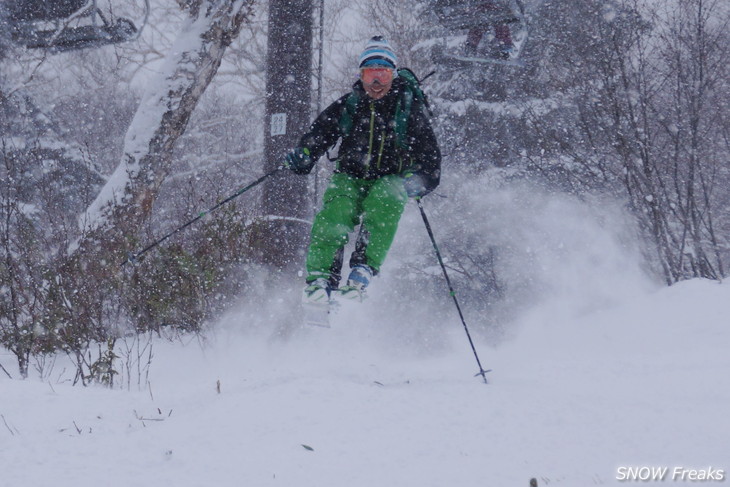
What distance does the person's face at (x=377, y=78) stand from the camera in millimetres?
4281

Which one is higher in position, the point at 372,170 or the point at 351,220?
the point at 372,170

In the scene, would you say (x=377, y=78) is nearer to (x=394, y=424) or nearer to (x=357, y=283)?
(x=357, y=283)

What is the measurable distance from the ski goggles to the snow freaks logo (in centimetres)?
297

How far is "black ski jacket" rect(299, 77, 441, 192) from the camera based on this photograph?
14.5 feet

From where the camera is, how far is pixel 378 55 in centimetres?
427

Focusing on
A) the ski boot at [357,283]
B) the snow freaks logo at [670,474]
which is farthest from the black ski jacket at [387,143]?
the snow freaks logo at [670,474]

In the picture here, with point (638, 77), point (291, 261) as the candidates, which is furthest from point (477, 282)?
point (291, 261)

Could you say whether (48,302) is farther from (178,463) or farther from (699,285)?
(699,285)

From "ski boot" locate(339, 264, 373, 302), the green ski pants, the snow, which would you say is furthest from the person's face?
the snow

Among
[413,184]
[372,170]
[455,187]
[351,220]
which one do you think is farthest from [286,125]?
[455,187]

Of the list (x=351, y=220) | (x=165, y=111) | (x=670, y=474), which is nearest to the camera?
(x=670, y=474)

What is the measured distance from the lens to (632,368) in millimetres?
3920

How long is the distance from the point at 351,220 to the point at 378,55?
1.19 m

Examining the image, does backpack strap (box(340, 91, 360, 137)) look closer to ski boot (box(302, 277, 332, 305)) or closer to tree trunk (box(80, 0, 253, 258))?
ski boot (box(302, 277, 332, 305))
